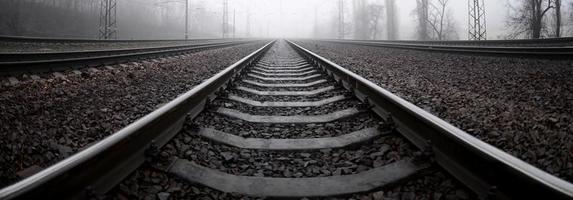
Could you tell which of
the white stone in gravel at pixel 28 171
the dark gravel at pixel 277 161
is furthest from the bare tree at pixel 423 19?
the white stone in gravel at pixel 28 171

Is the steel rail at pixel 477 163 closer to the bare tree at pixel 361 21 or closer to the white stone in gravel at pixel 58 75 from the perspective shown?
the white stone in gravel at pixel 58 75

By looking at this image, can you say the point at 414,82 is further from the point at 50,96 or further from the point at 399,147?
the point at 50,96

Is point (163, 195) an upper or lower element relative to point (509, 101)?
lower

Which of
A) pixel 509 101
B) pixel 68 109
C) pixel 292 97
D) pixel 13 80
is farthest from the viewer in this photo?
pixel 292 97

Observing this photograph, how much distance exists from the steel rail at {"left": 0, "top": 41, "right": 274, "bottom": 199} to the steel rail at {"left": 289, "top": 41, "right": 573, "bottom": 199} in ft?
6.29

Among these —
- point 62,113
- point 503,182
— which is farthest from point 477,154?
point 62,113

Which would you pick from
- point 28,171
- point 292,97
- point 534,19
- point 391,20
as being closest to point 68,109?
point 28,171

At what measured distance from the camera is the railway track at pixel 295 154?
1.63 metres

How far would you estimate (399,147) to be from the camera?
2561 mm

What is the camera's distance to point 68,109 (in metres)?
3.79

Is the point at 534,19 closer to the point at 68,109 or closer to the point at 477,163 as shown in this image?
the point at 477,163

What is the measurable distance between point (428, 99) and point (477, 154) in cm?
276

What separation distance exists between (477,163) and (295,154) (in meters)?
1.25

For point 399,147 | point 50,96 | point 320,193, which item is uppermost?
point 50,96
